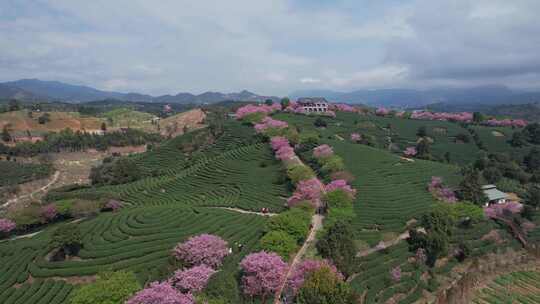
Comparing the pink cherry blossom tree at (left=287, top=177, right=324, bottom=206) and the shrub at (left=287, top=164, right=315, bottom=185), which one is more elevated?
the shrub at (left=287, top=164, right=315, bottom=185)

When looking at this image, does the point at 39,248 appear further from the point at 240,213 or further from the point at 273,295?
the point at 273,295

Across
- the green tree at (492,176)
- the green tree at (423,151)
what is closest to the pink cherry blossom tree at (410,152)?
the green tree at (423,151)

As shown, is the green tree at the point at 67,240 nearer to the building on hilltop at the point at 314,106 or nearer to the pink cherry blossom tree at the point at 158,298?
the pink cherry blossom tree at the point at 158,298

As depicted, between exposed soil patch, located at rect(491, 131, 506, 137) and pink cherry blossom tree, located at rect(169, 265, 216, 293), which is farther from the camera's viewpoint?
exposed soil patch, located at rect(491, 131, 506, 137)

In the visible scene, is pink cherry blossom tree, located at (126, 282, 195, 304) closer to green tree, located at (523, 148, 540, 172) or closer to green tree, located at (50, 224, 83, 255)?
green tree, located at (50, 224, 83, 255)

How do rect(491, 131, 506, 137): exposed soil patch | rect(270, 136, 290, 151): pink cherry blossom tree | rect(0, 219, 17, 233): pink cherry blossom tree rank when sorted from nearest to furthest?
rect(0, 219, 17, 233): pink cherry blossom tree, rect(270, 136, 290, 151): pink cherry blossom tree, rect(491, 131, 506, 137): exposed soil patch

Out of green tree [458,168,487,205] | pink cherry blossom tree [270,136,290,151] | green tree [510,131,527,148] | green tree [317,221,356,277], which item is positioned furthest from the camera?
green tree [510,131,527,148]

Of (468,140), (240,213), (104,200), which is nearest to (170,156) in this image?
(104,200)

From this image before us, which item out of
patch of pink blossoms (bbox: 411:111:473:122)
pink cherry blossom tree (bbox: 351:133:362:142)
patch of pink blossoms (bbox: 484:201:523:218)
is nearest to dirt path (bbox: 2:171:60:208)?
pink cherry blossom tree (bbox: 351:133:362:142)
